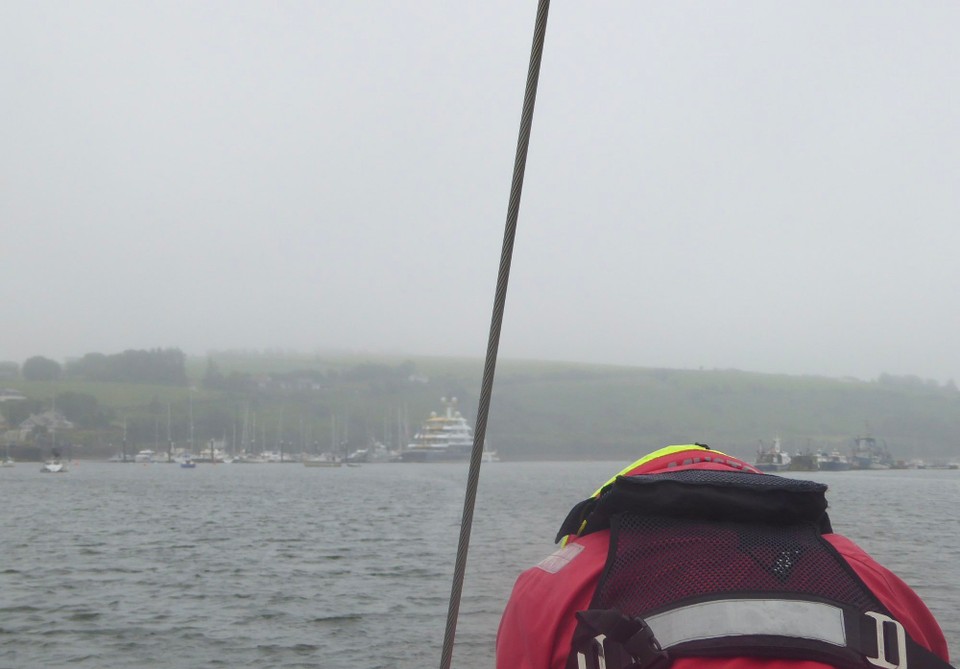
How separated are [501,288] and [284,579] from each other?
1655 centimetres

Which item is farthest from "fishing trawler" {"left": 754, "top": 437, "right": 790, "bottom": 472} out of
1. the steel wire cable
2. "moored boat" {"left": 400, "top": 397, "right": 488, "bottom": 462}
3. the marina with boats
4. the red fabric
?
"moored boat" {"left": 400, "top": 397, "right": 488, "bottom": 462}

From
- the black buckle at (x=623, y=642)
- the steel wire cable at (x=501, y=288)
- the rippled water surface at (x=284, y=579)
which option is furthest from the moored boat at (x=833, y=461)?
the black buckle at (x=623, y=642)

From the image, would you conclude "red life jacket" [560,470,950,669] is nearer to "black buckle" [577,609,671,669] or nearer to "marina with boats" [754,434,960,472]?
"black buckle" [577,609,671,669]

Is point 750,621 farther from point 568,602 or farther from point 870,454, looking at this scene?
point 870,454

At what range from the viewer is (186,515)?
37844 millimetres

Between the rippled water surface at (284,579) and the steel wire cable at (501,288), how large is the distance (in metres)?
7.61

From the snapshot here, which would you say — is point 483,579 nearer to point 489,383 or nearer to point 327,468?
point 489,383

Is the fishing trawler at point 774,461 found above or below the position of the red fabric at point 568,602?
below

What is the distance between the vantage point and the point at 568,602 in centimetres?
125

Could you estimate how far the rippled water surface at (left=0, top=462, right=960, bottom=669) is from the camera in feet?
36.2

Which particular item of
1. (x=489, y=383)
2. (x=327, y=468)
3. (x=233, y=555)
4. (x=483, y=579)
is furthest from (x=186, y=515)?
(x=327, y=468)

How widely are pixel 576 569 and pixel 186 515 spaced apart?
39436 millimetres

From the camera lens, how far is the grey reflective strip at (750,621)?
113 centimetres

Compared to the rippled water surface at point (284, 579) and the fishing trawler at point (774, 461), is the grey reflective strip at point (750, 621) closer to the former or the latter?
the rippled water surface at point (284, 579)
